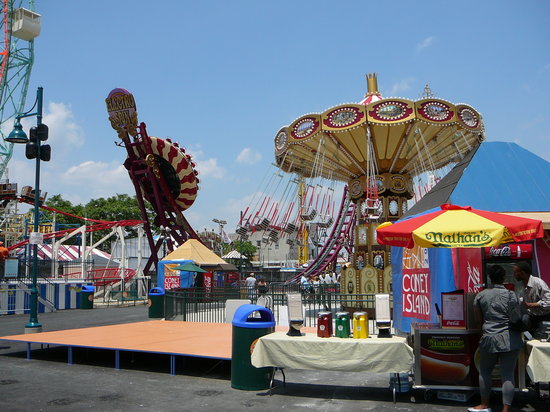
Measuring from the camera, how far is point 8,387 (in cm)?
812

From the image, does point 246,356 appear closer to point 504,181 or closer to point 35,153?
point 504,181

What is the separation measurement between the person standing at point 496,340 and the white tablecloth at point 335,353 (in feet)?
3.21

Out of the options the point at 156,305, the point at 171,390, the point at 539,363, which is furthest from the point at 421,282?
the point at 156,305

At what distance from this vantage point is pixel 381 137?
18.4 metres

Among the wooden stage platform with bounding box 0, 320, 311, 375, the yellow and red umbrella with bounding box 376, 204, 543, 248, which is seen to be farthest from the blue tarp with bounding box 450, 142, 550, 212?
the wooden stage platform with bounding box 0, 320, 311, 375

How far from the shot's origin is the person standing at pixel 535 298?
651 centimetres

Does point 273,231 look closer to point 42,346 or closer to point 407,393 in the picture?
point 42,346

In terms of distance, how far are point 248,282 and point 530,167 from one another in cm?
1642

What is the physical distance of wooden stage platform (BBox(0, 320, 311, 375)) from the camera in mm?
9211

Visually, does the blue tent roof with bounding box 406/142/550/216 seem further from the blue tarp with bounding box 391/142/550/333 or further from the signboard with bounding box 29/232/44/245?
the signboard with bounding box 29/232/44/245

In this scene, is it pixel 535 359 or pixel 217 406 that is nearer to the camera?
pixel 535 359

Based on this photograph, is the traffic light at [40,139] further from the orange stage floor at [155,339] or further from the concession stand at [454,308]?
the concession stand at [454,308]

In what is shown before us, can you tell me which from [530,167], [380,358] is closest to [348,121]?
[530,167]

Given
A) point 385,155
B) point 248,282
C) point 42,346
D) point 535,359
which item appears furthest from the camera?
point 248,282
